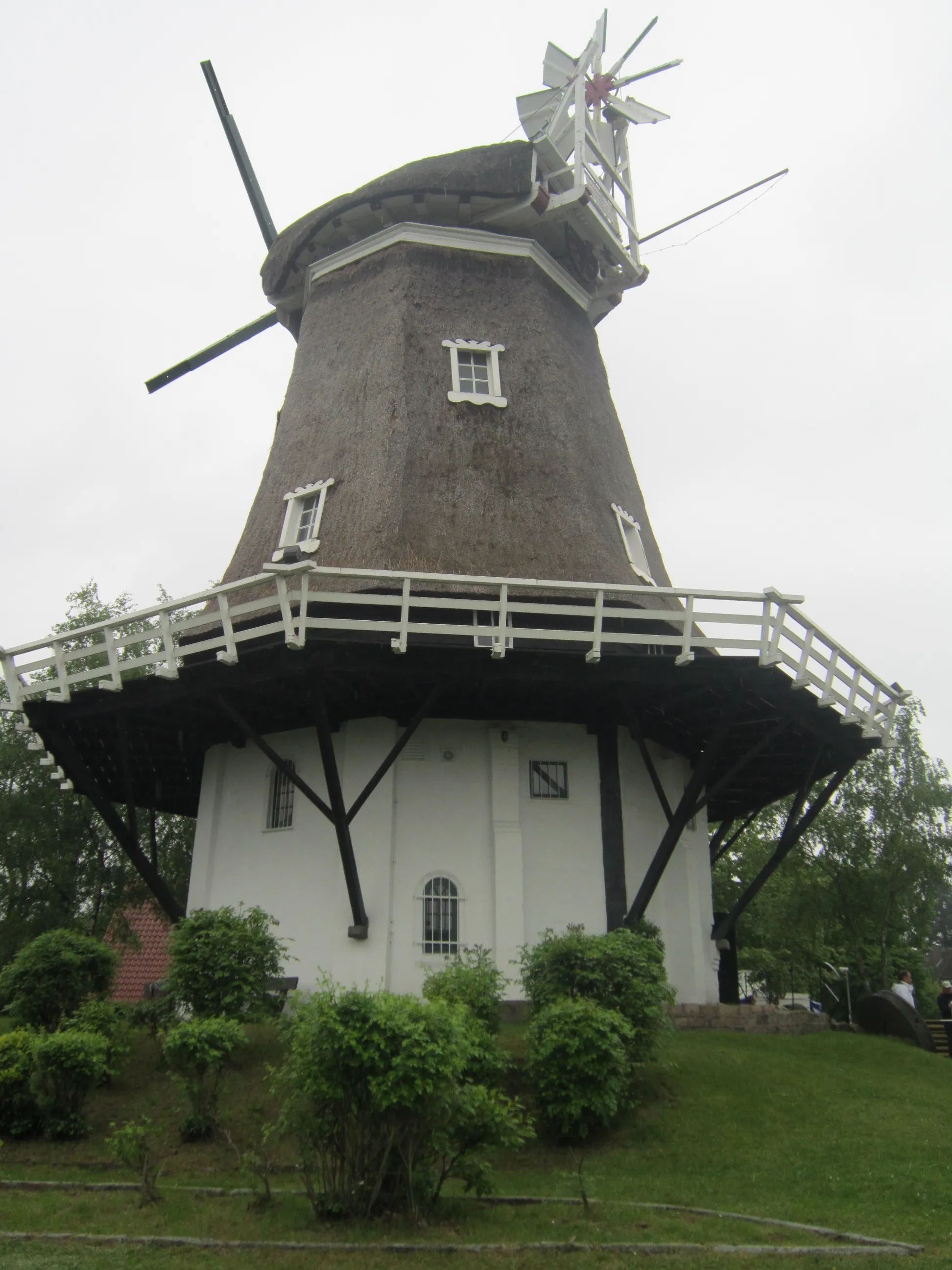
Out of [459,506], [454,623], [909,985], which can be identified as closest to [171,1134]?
[454,623]

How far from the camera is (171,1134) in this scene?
1144cm

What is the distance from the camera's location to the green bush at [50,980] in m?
13.6

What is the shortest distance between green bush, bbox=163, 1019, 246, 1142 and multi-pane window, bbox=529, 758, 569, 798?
5.73 m

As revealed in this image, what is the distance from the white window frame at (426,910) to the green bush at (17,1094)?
4.96 m

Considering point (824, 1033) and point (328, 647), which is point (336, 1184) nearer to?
point (328, 647)

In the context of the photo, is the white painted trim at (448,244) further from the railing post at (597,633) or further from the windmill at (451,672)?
the railing post at (597,633)

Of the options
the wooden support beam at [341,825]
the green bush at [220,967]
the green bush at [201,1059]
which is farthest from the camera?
the wooden support beam at [341,825]

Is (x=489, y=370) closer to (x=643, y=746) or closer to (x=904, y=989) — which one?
(x=643, y=746)

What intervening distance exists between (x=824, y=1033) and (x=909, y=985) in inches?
120

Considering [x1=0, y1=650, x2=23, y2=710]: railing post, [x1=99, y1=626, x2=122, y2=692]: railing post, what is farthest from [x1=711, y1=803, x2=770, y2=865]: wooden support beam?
[x1=0, y1=650, x2=23, y2=710]: railing post

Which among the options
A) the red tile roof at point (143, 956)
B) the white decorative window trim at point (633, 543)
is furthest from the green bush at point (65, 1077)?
the red tile roof at point (143, 956)

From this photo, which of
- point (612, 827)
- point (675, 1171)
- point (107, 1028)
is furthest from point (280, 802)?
point (675, 1171)

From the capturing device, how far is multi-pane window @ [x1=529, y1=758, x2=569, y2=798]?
15.9m

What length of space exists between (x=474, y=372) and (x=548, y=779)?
676 cm
